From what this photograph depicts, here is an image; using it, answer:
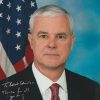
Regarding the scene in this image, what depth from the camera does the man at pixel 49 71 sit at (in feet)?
7.86

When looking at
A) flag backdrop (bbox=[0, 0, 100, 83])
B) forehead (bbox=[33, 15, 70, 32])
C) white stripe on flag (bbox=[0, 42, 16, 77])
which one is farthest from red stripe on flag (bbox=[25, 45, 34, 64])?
forehead (bbox=[33, 15, 70, 32])

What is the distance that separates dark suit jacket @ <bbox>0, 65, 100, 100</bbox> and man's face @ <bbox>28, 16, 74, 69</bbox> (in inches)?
6.3

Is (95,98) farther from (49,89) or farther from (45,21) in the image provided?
(45,21)

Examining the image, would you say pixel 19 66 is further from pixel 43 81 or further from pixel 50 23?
pixel 50 23

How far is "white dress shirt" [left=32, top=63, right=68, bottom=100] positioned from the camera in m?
2.50

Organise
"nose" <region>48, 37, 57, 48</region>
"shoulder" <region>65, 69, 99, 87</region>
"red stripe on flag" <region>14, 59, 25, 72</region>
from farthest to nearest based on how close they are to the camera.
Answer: "red stripe on flag" <region>14, 59, 25, 72</region> < "shoulder" <region>65, 69, 99, 87</region> < "nose" <region>48, 37, 57, 48</region>

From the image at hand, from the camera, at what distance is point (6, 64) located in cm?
268

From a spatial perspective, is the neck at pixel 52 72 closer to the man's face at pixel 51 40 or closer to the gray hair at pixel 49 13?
the man's face at pixel 51 40

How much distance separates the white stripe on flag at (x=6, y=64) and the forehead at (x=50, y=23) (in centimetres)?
36

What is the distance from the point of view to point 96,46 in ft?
8.94

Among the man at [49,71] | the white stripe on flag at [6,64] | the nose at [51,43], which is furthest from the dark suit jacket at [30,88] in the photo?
the nose at [51,43]

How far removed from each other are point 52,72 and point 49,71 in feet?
0.07
